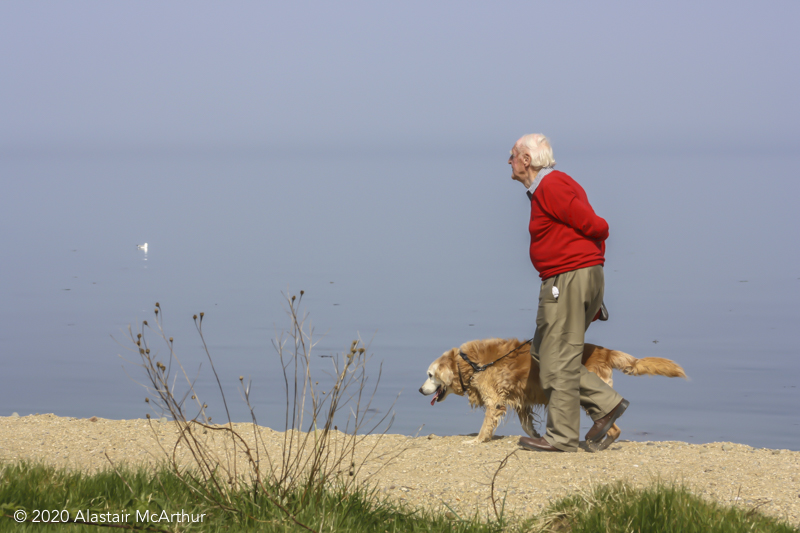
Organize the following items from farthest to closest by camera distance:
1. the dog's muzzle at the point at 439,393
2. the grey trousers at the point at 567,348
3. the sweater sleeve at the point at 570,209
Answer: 1. the dog's muzzle at the point at 439,393
2. the grey trousers at the point at 567,348
3. the sweater sleeve at the point at 570,209

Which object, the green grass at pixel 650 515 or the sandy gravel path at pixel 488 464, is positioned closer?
the green grass at pixel 650 515

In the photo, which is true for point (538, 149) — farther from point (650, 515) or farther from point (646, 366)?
point (650, 515)

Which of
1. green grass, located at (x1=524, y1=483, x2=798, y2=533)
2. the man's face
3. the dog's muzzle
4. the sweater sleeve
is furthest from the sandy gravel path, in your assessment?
the man's face

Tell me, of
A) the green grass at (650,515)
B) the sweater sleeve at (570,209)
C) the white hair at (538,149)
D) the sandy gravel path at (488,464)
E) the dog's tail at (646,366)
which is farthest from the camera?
the dog's tail at (646,366)

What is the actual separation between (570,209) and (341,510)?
2879 mm

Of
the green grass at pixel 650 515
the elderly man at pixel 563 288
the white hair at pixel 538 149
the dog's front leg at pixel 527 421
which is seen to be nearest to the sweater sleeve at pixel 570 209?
the elderly man at pixel 563 288

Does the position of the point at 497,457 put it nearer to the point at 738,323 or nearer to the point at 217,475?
the point at 217,475

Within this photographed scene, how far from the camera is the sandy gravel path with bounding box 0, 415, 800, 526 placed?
497 centimetres

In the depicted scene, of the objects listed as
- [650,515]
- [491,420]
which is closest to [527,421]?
[491,420]

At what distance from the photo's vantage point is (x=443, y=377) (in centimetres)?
728

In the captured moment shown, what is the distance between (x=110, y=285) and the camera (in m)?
18.3

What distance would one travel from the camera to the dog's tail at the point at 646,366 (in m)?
6.54

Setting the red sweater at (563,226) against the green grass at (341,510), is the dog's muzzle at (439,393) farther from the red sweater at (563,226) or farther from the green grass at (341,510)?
the green grass at (341,510)

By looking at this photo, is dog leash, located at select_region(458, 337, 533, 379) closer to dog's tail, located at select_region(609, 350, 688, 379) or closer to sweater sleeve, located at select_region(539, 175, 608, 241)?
dog's tail, located at select_region(609, 350, 688, 379)
